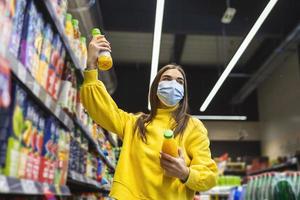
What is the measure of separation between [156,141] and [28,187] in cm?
56

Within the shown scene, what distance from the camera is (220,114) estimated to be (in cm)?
1275

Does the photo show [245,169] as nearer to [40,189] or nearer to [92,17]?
[92,17]

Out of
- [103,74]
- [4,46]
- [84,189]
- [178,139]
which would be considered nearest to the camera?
[4,46]

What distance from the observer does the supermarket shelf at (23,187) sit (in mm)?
1210

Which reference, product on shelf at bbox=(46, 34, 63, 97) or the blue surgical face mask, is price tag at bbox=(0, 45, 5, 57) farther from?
the blue surgical face mask

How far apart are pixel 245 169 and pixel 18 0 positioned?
1072 cm

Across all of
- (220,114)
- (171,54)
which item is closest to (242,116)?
(220,114)

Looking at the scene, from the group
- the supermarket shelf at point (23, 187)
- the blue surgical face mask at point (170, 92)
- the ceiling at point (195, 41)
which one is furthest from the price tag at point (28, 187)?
the ceiling at point (195, 41)

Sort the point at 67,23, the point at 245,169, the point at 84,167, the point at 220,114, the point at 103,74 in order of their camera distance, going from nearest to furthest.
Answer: the point at 67,23
the point at 84,167
the point at 103,74
the point at 245,169
the point at 220,114

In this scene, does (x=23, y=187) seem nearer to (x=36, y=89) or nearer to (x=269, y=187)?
(x=36, y=89)

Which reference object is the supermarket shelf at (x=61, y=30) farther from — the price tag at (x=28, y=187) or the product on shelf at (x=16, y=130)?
the price tag at (x=28, y=187)

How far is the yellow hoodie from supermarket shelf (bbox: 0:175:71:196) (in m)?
0.29

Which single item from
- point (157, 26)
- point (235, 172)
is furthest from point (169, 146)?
point (235, 172)

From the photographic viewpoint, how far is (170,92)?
1812 mm
